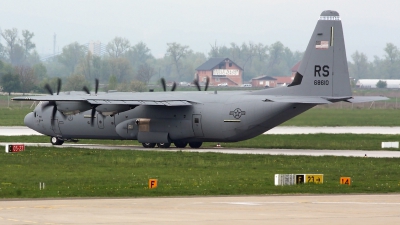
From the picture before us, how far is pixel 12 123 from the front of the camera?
72250 mm

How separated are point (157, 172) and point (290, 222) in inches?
596

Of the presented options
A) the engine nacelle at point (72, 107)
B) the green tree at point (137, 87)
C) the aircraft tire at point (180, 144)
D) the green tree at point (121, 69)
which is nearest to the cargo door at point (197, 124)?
the aircraft tire at point (180, 144)

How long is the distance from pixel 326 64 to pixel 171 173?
1498cm

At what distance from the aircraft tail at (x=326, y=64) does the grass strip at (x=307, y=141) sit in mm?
4603

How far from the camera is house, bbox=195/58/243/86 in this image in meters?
168

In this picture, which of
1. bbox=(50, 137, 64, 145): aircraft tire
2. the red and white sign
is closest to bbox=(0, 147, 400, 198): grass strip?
the red and white sign

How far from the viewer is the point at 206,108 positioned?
46.0m

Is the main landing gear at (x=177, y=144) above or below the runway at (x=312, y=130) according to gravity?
below

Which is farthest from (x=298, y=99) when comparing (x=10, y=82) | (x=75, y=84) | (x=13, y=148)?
(x=10, y=82)

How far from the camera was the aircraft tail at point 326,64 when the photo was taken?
44062 millimetres

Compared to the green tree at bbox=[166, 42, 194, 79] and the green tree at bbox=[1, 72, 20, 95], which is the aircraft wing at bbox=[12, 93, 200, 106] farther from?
the green tree at bbox=[166, 42, 194, 79]

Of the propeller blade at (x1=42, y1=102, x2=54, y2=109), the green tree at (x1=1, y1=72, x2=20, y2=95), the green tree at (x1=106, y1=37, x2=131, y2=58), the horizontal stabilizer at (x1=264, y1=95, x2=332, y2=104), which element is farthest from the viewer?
the green tree at (x1=106, y1=37, x2=131, y2=58)

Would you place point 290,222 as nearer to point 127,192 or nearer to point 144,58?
point 127,192

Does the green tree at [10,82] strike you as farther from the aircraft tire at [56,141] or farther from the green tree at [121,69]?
the aircraft tire at [56,141]
